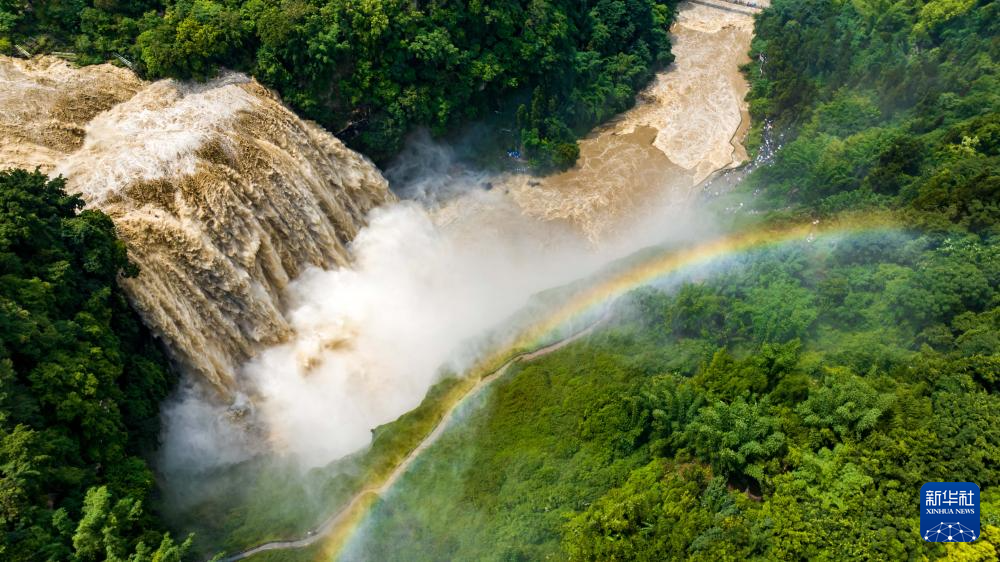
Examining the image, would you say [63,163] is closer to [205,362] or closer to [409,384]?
[205,362]

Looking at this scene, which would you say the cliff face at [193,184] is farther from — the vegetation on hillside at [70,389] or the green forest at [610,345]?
the vegetation on hillside at [70,389]

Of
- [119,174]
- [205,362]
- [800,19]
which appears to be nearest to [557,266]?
[205,362]

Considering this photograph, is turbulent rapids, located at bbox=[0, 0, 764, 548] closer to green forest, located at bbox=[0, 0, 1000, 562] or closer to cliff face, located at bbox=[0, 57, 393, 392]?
cliff face, located at bbox=[0, 57, 393, 392]

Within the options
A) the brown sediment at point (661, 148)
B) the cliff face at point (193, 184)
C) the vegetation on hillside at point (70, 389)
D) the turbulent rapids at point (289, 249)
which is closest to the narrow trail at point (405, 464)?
the turbulent rapids at point (289, 249)

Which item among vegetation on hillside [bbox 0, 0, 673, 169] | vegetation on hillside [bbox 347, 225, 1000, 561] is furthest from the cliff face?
vegetation on hillside [bbox 347, 225, 1000, 561]

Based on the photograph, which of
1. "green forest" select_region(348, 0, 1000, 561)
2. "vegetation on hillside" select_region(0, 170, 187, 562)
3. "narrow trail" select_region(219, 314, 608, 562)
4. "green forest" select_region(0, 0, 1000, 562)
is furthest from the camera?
"narrow trail" select_region(219, 314, 608, 562)
